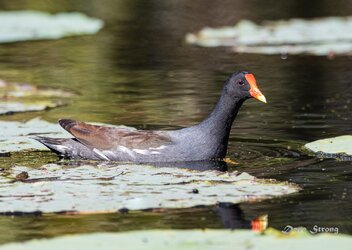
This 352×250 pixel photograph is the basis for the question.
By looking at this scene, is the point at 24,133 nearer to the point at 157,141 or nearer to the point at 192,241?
the point at 157,141

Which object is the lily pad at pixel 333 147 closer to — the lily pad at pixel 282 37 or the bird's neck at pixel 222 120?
the bird's neck at pixel 222 120

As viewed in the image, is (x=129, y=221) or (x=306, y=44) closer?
(x=129, y=221)

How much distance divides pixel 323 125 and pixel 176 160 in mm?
2357

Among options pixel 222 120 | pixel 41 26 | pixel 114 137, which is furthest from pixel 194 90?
pixel 41 26

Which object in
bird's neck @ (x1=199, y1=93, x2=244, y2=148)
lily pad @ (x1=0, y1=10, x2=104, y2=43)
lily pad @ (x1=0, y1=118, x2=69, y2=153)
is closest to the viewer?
bird's neck @ (x1=199, y1=93, x2=244, y2=148)

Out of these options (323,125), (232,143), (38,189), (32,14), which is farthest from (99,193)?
(32,14)

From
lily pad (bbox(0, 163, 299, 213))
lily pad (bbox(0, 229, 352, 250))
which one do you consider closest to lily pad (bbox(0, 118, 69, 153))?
lily pad (bbox(0, 163, 299, 213))

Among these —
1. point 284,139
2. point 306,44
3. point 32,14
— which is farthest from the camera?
point 32,14

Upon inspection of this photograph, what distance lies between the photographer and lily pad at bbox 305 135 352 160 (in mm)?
8938

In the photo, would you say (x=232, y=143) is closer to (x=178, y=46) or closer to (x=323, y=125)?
(x=323, y=125)

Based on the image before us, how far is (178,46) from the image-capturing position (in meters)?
17.4

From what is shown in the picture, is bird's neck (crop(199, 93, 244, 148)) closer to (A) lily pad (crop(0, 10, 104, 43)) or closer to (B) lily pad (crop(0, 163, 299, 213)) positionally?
(B) lily pad (crop(0, 163, 299, 213))

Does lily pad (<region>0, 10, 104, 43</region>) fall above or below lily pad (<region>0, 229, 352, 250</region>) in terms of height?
above

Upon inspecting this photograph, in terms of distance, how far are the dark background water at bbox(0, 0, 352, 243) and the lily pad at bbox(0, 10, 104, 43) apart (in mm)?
215
